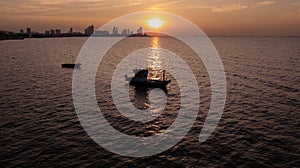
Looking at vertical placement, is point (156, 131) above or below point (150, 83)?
below

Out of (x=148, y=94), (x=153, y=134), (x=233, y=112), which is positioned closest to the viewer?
(x=153, y=134)

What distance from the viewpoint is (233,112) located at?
5334 centimetres

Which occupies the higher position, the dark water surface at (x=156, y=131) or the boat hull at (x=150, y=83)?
the boat hull at (x=150, y=83)

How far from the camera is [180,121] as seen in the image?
1933 inches

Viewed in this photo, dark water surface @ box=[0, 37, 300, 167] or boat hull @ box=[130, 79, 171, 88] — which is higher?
boat hull @ box=[130, 79, 171, 88]

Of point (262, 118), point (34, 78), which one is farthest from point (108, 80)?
point (262, 118)

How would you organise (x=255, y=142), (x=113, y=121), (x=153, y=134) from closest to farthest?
(x=255, y=142), (x=153, y=134), (x=113, y=121)

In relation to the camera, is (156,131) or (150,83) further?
(150,83)

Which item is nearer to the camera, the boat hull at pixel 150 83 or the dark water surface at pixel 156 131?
the dark water surface at pixel 156 131

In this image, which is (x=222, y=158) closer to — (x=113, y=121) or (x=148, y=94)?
(x=113, y=121)

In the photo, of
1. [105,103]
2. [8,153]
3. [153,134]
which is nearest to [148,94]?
[105,103]

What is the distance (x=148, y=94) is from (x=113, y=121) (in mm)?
23969

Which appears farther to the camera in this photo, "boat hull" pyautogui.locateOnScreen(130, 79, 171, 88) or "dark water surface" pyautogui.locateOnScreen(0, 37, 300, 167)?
"boat hull" pyautogui.locateOnScreen(130, 79, 171, 88)

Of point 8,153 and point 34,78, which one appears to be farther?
point 34,78
